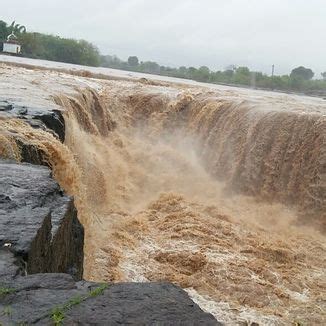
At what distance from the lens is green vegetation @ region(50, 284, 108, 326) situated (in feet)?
7.55

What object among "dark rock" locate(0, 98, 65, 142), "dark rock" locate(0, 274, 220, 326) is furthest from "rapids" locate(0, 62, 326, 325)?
"dark rock" locate(0, 274, 220, 326)

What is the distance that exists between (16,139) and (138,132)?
24.2 ft

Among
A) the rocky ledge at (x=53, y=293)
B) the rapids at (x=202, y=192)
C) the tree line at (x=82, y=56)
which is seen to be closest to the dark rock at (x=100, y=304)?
the rocky ledge at (x=53, y=293)

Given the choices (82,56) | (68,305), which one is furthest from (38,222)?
(82,56)

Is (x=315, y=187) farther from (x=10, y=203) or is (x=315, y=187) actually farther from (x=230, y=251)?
(x=10, y=203)

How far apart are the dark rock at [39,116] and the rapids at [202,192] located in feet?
1.10

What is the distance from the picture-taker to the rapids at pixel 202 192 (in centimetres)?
602

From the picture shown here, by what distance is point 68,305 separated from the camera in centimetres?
241

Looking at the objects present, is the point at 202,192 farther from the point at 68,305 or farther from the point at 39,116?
the point at 68,305

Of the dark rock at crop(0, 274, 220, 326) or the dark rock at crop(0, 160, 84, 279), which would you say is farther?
the dark rock at crop(0, 160, 84, 279)

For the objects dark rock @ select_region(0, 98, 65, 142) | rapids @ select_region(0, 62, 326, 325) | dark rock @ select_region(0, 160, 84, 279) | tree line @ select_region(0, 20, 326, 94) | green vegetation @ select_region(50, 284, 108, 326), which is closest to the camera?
green vegetation @ select_region(50, 284, 108, 326)

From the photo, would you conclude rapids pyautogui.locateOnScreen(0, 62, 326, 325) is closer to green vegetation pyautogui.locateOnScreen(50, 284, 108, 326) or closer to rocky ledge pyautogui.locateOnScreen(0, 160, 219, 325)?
rocky ledge pyautogui.locateOnScreen(0, 160, 219, 325)

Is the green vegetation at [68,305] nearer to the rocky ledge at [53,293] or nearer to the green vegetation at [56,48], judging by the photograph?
the rocky ledge at [53,293]

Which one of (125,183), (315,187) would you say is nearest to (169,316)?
(315,187)
